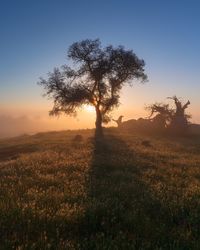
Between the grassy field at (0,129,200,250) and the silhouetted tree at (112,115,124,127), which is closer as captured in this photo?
the grassy field at (0,129,200,250)

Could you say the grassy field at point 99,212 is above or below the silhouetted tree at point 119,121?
below

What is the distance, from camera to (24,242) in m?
9.22

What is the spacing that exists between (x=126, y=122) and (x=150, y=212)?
69.1 meters

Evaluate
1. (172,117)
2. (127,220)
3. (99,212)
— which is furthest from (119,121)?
(127,220)

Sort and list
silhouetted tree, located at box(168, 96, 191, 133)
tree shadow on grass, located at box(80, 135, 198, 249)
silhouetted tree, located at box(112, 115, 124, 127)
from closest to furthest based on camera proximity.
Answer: tree shadow on grass, located at box(80, 135, 198, 249) < silhouetted tree, located at box(168, 96, 191, 133) < silhouetted tree, located at box(112, 115, 124, 127)

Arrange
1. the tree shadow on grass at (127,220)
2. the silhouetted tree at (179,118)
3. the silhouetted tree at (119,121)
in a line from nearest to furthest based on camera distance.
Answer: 1. the tree shadow on grass at (127,220)
2. the silhouetted tree at (179,118)
3. the silhouetted tree at (119,121)

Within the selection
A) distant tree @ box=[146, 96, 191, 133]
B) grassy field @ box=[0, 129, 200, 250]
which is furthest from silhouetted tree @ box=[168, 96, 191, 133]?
grassy field @ box=[0, 129, 200, 250]

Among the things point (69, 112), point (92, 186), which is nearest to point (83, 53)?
point (69, 112)

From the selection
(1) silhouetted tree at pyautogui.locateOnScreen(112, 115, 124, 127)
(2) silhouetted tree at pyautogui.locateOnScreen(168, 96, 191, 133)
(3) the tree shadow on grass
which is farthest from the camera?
(1) silhouetted tree at pyautogui.locateOnScreen(112, 115, 124, 127)

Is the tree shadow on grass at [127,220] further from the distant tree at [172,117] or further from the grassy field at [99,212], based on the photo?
the distant tree at [172,117]

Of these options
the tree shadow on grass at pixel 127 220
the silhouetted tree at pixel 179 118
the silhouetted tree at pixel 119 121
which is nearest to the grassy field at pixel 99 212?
the tree shadow on grass at pixel 127 220

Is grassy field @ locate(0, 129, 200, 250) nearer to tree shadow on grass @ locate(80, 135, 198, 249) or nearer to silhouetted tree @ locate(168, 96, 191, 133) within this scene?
tree shadow on grass @ locate(80, 135, 198, 249)

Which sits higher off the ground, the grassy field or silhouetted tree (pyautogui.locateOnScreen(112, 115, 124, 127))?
silhouetted tree (pyautogui.locateOnScreen(112, 115, 124, 127))

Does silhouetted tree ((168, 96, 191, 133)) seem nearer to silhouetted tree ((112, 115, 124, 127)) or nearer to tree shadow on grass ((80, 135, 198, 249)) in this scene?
silhouetted tree ((112, 115, 124, 127))
